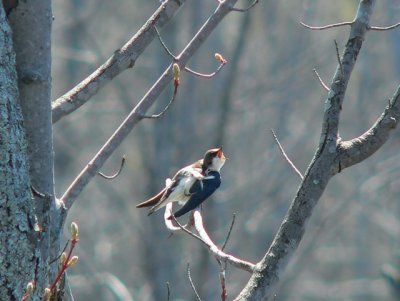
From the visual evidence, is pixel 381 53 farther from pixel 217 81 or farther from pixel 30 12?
pixel 30 12

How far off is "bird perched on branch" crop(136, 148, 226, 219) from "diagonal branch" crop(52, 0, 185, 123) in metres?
0.55

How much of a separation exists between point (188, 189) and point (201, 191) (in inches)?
2.3

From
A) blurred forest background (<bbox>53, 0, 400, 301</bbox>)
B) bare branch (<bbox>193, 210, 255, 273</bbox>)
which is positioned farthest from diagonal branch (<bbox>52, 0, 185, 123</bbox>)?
blurred forest background (<bbox>53, 0, 400, 301</bbox>)

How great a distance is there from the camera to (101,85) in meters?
3.33

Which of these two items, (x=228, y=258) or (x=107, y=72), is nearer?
(x=228, y=258)

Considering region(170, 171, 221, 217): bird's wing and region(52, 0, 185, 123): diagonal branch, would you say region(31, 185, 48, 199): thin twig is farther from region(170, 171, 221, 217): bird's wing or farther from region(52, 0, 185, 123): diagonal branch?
region(170, 171, 221, 217): bird's wing

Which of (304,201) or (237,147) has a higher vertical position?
(304,201)

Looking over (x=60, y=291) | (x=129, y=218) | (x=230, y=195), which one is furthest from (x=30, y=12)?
(x=129, y=218)

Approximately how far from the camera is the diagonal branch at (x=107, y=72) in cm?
329

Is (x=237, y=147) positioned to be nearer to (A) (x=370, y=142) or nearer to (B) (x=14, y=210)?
(A) (x=370, y=142)

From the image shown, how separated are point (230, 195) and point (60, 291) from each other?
396 inches

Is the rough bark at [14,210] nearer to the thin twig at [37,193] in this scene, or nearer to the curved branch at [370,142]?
the thin twig at [37,193]

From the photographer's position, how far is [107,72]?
334 cm

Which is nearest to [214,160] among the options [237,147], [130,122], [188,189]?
[188,189]
